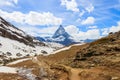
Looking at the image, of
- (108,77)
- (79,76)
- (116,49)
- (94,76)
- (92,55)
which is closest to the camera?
(108,77)

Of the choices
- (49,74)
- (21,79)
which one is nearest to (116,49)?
(49,74)

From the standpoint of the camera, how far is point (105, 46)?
5509 centimetres

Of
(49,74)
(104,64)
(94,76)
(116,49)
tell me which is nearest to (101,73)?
(94,76)

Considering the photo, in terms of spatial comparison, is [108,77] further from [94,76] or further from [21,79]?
[21,79]

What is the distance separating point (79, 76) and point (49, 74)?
28.4ft

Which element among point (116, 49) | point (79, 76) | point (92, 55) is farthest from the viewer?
point (92, 55)

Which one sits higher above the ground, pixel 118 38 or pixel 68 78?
pixel 118 38

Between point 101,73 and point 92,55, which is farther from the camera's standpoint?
point 92,55

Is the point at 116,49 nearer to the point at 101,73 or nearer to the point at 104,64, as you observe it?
the point at 104,64

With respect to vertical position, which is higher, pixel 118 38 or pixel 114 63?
pixel 118 38

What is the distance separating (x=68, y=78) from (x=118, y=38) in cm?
1543

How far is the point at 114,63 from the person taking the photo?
4641cm

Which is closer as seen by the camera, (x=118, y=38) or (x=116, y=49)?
(x=116, y=49)

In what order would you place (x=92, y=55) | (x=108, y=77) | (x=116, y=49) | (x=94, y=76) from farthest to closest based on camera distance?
(x=92, y=55), (x=116, y=49), (x=94, y=76), (x=108, y=77)
